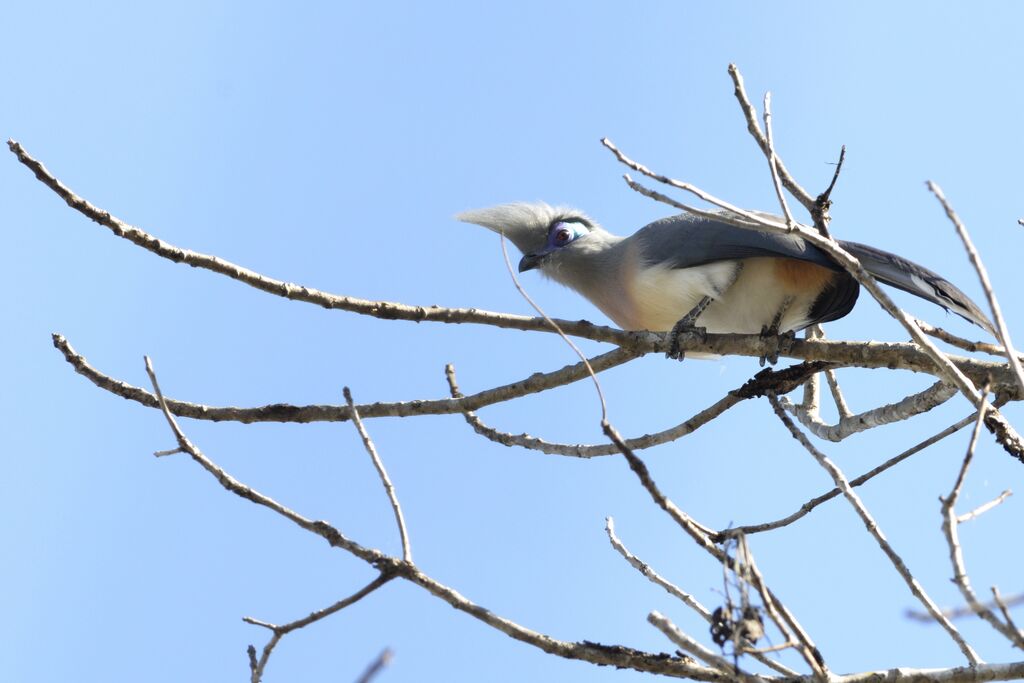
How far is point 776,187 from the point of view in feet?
10.0

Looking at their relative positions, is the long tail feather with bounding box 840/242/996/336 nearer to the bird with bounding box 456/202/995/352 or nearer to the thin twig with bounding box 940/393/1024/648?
the bird with bounding box 456/202/995/352

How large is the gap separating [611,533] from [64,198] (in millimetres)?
2104

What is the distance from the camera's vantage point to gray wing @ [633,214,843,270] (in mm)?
5102

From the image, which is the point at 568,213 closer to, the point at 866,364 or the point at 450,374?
the point at 450,374

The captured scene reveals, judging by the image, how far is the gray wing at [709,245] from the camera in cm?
510

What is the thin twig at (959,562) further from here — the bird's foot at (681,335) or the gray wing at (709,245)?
the gray wing at (709,245)

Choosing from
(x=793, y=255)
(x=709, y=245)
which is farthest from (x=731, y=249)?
(x=793, y=255)

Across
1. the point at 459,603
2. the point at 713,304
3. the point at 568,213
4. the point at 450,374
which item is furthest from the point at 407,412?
the point at 568,213

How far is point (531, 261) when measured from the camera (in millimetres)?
6547

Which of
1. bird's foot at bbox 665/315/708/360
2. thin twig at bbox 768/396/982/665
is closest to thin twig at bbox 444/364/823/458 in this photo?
bird's foot at bbox 665/315/708/360

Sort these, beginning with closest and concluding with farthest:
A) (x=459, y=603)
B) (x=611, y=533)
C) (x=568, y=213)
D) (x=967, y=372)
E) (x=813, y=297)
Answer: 1. (x=459, y=603)
2. (x=611, y=533)
3. (x=967, y=372)
4. (x=813, y=297)
5. (x=568, y=213)

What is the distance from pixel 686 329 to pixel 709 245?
0.56m

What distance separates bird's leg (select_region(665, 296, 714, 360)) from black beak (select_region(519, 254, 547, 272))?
1307mm

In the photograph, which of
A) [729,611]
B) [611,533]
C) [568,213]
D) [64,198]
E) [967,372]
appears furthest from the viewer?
[568,213]
